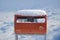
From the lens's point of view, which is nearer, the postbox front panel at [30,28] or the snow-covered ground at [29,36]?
the postbox front panel at [30,28]

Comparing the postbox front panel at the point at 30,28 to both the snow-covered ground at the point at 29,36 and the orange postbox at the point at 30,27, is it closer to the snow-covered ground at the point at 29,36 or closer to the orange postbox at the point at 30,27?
the orange postbox at the point at 30,27

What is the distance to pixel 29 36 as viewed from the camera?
247 cm

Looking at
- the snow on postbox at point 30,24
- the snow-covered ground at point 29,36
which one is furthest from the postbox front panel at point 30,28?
the snow-covered ground at point 29,36

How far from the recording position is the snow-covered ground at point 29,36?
2461 mm

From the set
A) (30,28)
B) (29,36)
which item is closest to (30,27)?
(30,28)

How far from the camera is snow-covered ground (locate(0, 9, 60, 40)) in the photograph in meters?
2.46

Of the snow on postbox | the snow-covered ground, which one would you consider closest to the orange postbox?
the snow on postbox

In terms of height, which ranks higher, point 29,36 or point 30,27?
point 30,27

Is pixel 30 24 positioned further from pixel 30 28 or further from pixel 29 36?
pixel 29 36

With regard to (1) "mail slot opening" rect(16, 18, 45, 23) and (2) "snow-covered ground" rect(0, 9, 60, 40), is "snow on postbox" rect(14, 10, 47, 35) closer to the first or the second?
(1) "mail slot opening" rect(16, 18, 45, 23)

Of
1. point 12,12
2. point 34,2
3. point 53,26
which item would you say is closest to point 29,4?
point 34,2

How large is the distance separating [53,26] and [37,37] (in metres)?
0.29

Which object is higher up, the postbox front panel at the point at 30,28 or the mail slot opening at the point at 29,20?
the mail slot opening at the point at 29,20

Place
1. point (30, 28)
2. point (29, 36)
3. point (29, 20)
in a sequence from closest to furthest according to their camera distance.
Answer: point (30, 28) < point (29, 20) < point (29, 36)
